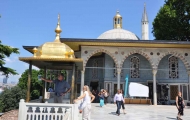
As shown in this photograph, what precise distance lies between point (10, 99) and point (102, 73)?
7839 millimetres

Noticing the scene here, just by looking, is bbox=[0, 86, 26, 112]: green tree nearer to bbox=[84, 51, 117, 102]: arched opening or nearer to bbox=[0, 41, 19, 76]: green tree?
bbox=[0, 41, 19, 76]: green tree

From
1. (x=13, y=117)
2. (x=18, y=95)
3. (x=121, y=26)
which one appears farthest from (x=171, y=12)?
(x=13, y=117)

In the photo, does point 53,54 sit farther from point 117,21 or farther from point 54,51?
point 117,21

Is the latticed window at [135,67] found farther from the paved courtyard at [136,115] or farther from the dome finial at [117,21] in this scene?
the dome finial at [117,21]

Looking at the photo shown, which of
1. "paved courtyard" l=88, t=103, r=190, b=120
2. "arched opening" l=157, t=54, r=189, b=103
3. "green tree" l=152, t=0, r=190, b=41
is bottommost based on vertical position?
"paved courtyard" l=88, t=103, r=190, b=120

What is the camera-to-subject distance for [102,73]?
59.0ft

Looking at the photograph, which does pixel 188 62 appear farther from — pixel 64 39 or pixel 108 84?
pixel 64 39

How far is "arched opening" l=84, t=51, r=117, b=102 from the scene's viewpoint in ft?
55.6

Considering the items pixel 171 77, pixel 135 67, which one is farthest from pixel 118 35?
pixel 171 77

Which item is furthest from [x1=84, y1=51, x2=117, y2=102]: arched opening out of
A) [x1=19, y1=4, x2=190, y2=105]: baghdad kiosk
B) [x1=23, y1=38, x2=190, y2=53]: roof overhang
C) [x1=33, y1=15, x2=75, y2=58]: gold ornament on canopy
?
[x1=33, y1=15, x2=75, y2=58]: gold ornament on canopy

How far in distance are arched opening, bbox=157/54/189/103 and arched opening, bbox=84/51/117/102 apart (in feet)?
13.1

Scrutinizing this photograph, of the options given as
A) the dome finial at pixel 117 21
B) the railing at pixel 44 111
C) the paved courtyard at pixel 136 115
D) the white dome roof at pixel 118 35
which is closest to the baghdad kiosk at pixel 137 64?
the white dome roof at pixel 118 35

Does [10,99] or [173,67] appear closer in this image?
[10,99]

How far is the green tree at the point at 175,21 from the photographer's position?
21.3 metres
